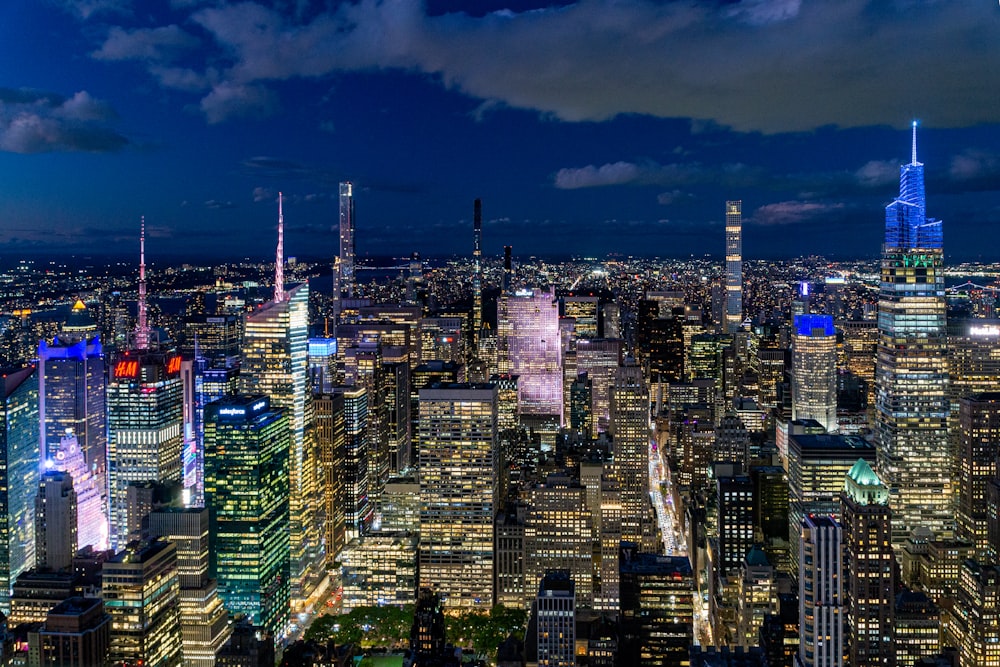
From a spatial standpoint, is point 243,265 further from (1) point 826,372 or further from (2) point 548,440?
(1) point 826,372

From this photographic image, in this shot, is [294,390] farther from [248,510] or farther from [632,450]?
[632,450]

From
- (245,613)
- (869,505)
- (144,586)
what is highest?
(869,505)

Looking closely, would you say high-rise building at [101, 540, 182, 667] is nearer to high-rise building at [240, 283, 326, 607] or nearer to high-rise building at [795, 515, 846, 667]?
high-rise building at [240, 283, 326, 607]

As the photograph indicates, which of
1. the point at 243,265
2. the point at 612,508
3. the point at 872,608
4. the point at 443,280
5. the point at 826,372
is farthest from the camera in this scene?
the point at 443,280

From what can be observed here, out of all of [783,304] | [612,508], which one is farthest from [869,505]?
[783,304]

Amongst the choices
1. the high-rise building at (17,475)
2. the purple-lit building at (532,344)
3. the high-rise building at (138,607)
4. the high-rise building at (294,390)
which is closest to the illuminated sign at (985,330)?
the high-rise building at (294,390)

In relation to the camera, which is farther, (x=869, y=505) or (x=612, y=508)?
(x=612, y=508)

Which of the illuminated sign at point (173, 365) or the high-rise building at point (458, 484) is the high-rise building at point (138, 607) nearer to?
the high-rise building at point (458, 484)

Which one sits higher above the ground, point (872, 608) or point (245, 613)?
point (872, 608)

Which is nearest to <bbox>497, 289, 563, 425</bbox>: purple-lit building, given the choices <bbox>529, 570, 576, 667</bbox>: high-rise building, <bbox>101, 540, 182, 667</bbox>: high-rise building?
<bbox>529, 570, 576, 667</bbox>: high-rise building
